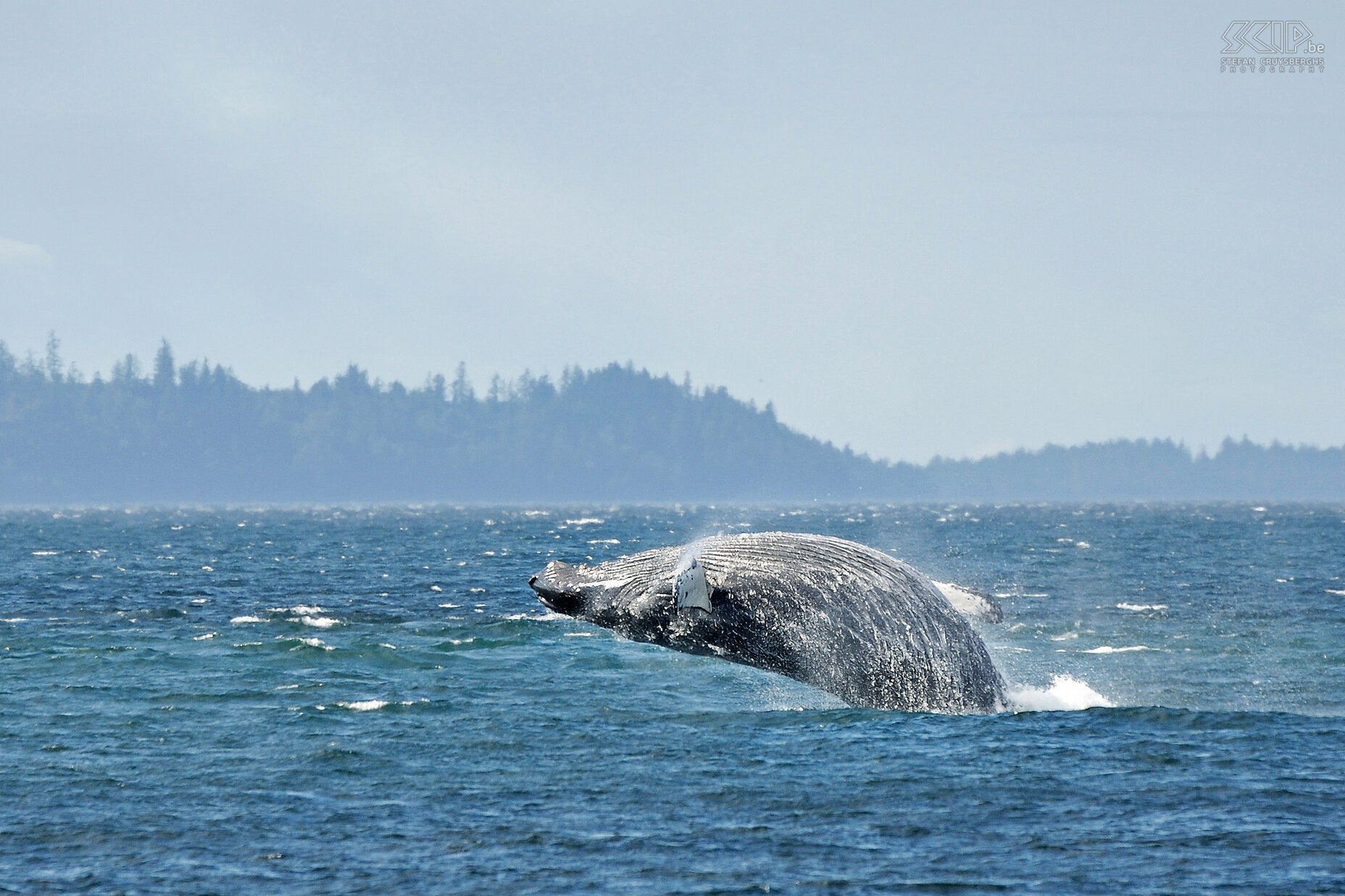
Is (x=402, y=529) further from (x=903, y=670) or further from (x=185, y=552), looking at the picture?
(x=903, y=670)

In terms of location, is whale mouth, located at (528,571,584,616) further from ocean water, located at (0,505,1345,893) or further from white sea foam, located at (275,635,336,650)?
white sea foam, located at (275,635,336,650)

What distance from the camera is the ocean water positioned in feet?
35.3

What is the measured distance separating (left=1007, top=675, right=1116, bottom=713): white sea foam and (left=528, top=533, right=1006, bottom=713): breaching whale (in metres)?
1.23

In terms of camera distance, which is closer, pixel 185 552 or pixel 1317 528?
pixel 185 552

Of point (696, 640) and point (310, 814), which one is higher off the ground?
point (696, 640)

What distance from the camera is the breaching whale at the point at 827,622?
15.9 metres

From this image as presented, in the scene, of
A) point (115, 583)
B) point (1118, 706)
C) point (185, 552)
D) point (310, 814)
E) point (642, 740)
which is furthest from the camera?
point (185, 552)

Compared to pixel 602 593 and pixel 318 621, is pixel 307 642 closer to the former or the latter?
pixel 318 621

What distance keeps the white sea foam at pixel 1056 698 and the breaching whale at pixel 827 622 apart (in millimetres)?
1228

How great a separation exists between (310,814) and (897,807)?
5915 millimetres

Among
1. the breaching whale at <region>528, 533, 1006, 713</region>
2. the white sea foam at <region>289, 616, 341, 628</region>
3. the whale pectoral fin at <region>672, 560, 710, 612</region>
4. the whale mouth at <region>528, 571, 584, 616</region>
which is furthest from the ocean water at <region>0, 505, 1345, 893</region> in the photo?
the whale pectoral fin at <region>672, 560, 710, 612</region>

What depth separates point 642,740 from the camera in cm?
1573

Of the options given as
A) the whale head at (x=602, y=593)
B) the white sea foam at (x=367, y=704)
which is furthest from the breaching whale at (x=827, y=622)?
the white sea foam at (x=367, y=704)

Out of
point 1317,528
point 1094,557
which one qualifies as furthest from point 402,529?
point 1317,528
